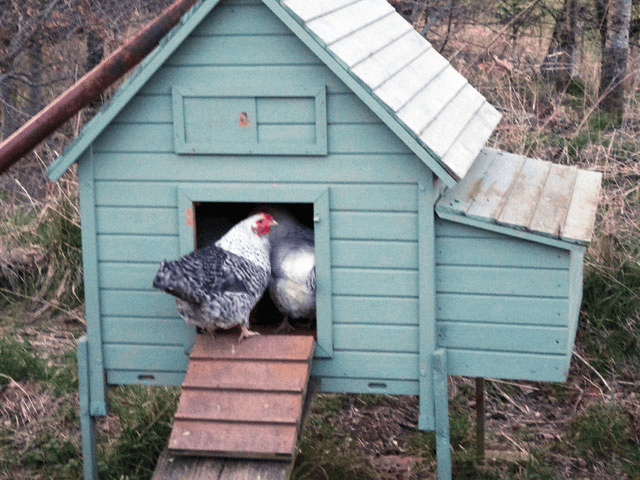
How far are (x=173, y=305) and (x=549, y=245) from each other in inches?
73.2

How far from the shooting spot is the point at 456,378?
6.53 metres

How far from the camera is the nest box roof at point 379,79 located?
3.84 m

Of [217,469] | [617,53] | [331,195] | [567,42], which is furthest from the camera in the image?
[567,42]

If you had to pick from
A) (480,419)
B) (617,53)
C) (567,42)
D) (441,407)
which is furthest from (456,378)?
→ (567,42)

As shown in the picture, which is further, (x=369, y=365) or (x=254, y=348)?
(x=369, y=365)

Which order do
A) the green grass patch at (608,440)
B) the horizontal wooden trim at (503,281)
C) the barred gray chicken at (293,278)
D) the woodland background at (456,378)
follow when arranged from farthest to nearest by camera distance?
the woodland background at (456,378) < the green grass patch at (608,440) < the barred gray chicken at (293,278) < the horizontal wooden trim at (503,281)

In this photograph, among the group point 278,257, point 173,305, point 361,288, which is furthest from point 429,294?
point 173,305

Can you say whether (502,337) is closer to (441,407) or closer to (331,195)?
(441,407)

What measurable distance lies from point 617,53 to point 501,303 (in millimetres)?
5428

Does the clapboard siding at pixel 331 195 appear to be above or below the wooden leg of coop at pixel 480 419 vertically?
above

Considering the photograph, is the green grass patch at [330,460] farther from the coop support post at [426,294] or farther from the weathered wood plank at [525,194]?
the weathered wood plank at [525,194]

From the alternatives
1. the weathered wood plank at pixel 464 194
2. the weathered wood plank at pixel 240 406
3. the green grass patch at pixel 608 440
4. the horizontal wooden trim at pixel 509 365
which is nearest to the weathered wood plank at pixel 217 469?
the weathered wood plank at pixel 240 406

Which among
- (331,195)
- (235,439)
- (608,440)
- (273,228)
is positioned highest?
(331,195)

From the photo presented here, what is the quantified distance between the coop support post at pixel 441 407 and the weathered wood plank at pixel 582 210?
32.5 inches
